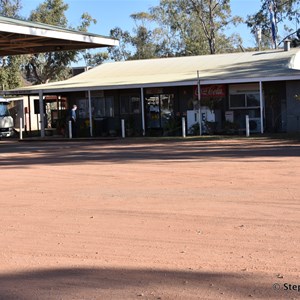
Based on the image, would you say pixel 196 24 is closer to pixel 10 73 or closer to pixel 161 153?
pixel 10 73

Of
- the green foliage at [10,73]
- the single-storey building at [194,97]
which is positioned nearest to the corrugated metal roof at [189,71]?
the single-storey building at [194,97]

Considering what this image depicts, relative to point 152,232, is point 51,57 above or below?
above

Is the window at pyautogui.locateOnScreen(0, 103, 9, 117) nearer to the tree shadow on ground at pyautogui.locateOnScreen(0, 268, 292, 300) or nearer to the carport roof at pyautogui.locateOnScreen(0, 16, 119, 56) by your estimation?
the carport roof at pyautogui.locateOnScreen(0, 16, 119, 56)

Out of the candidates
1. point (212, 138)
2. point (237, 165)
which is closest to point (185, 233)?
point (237, 165)

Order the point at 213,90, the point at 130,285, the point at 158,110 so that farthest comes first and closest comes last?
the point at 158,110 → the point at 213,90 → the point at 130,285

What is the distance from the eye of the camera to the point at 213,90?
30562mm

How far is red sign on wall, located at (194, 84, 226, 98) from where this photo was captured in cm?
3045

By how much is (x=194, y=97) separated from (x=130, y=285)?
1018 inches

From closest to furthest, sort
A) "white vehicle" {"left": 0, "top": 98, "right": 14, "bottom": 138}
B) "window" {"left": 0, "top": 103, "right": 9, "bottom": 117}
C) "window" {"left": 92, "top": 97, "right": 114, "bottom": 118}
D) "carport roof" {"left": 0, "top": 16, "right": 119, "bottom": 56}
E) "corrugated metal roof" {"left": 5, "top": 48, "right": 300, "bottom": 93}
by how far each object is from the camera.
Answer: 1. "carport roof" {"left": 0, "top": 16, "right": 119, "bottom": 56}
2. "corrugated metal roof" {"left": 5, "top": 48, "right": 300, "bottom": 93}
3. "window" {"left": 92, "top": 97, "right": 114, "bottom": 118}
4. "white vehicle" {"left": 0, "top": 98, "right": 14, "bottom": 138}
5. "window" {"left": 0, "top": 103, "right": 9, "bottom": 117}

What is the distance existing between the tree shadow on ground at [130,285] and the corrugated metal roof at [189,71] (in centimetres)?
2200

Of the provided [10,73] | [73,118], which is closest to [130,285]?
[73,118]

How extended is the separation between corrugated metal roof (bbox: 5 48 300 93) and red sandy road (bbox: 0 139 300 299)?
13365mm

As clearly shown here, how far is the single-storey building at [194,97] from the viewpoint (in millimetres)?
28703

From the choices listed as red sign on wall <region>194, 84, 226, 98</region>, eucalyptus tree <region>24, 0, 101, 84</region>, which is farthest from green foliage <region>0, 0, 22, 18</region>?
red sign on wall <region>194, 84, 226, 98</region>
